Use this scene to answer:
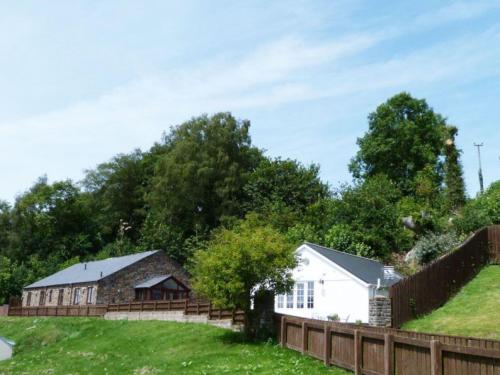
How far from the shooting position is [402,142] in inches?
2372

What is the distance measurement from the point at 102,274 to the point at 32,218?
4183cm

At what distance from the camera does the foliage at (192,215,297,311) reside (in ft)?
73.9

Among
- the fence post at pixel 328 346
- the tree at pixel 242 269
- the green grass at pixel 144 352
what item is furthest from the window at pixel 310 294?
the fence post at pixel 328 346

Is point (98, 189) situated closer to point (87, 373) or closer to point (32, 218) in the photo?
point (32, 218)

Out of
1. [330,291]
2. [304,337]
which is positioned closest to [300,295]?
[330,291]

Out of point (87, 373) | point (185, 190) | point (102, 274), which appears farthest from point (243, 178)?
point (87, 373)

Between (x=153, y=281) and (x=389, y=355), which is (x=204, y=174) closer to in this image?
(x=153, y=281)

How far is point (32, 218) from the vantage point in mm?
86625

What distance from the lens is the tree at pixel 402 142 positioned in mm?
59562

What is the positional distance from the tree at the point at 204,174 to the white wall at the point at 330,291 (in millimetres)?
30135

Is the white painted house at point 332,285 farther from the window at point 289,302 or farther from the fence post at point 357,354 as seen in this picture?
the fence post at point 357,354

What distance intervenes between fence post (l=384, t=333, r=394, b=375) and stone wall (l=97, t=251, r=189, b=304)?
38299mm

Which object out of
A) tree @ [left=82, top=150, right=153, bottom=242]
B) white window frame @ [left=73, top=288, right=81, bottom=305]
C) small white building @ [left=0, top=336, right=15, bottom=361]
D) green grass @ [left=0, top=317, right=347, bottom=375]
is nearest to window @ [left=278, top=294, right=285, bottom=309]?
green grass @ [left=0, top=317, right=347, bottom=375]

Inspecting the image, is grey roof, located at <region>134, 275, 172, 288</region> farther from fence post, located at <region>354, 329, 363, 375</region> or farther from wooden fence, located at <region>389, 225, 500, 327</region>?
fence post, located at <region>354, 329, 363, 375</region>
